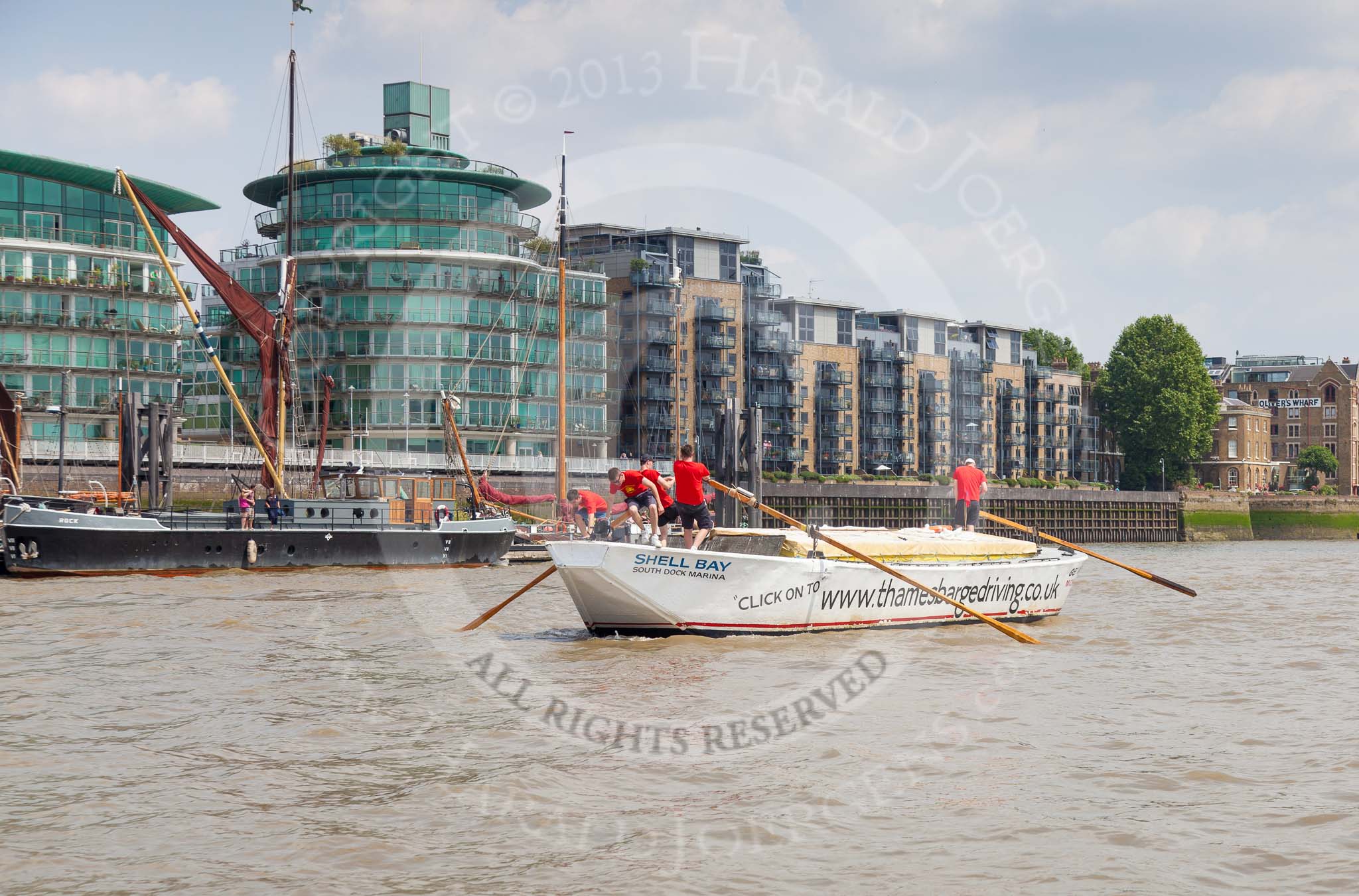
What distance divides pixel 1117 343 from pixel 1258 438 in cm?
4350

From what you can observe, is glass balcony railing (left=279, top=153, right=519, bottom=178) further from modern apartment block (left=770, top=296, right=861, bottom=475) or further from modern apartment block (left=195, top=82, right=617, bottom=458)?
modern apartment block (left=770, top=296, right=861, bottom=475)

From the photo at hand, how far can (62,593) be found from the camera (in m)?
32.4

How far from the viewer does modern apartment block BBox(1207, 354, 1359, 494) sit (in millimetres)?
165625

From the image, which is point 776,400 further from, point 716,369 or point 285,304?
point 285,304

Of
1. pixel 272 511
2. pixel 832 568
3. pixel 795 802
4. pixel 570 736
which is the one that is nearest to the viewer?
pixel 795 802

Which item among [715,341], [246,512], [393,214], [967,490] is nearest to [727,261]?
[715,341]

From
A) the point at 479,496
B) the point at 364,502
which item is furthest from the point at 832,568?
the point at 479,496

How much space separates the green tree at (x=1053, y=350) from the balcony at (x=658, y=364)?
58.7 metres

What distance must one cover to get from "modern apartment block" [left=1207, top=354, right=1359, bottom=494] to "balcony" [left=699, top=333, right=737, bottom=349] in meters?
86.0

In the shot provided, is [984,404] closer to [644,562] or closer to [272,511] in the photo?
[272,511]

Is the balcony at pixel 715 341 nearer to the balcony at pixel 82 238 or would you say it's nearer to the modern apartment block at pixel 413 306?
the modern apartment block at pixel 413 306

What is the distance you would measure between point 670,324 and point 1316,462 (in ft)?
326

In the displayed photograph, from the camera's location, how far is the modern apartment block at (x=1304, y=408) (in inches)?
6521

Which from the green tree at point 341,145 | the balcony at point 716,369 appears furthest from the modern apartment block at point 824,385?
the green tree at point 341,145
